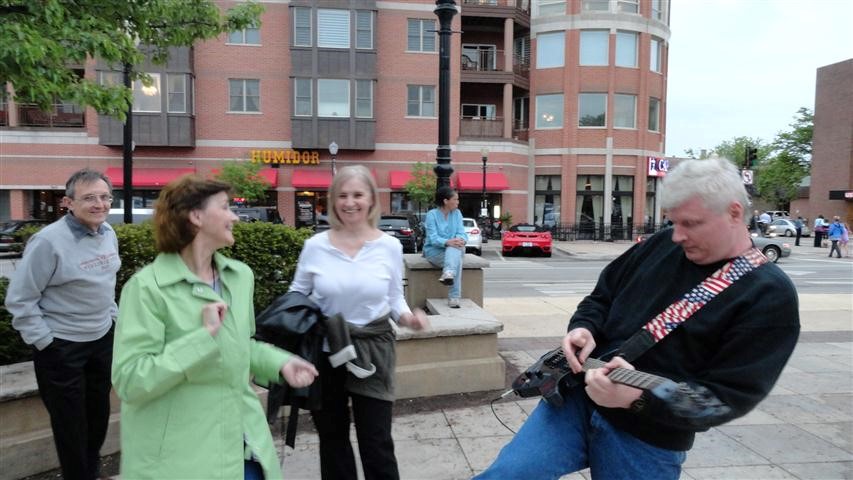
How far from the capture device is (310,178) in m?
29.1

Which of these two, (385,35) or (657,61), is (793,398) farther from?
(657,61)

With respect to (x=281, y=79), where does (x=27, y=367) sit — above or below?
below

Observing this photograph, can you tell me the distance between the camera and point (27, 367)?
3809 millimetres

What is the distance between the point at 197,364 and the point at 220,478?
1.49ft

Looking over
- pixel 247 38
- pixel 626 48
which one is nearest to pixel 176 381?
pixel 247 38

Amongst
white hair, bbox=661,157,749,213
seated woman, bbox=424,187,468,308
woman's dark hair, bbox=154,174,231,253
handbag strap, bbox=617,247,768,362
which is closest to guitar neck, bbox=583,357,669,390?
handbag strap, bbox=617,247,768,362

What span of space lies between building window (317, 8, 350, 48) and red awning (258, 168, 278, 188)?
6.81 m

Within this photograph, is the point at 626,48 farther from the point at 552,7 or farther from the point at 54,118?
the point at 54,118

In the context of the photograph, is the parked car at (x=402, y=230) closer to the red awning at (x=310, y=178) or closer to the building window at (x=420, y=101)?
the red awning at (x=310, y=178)

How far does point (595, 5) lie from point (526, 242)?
16.6 metres

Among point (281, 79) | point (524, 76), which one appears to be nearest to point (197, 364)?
point (281, 79)

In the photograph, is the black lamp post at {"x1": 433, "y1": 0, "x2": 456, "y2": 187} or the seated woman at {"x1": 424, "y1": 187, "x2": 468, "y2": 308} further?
the black lamp post at {"x1": 433, "y1": 0, "x2": 456, "y2": 187}

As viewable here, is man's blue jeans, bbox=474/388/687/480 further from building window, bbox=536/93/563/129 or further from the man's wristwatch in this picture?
building window, bbox=536/93/563/129

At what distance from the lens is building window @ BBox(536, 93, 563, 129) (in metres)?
31.7
